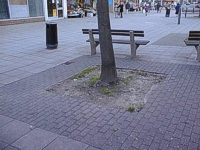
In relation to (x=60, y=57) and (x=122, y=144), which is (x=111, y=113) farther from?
(x=60, y=57)

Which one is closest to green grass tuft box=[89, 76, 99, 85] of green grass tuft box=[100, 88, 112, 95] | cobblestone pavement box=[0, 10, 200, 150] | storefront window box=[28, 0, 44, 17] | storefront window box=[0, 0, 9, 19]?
green grass tuft box=[100, 88, 112, 95]

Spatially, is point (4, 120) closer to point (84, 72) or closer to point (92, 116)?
point (92, 116)

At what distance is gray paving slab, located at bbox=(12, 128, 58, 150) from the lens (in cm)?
274

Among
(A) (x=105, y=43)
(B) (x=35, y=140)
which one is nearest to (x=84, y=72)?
(A) (x=105, y=43)

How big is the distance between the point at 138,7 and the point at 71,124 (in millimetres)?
38082

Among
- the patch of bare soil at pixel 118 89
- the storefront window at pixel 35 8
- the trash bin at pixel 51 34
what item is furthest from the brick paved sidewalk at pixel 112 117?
the storefront window at pixel 35 8

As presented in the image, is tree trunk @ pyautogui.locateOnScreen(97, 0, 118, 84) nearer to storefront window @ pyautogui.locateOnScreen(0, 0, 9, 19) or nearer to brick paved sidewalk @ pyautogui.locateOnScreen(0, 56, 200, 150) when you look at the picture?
brick paved sidewalk @ pyautogui.locateOnScreen(0, 56, 200, 150)

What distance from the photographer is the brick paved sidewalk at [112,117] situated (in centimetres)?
281

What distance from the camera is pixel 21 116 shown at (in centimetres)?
345

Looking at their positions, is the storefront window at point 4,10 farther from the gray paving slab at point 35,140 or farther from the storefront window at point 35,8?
the gray paving slab at point 35,140

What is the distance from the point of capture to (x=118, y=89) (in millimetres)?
4355

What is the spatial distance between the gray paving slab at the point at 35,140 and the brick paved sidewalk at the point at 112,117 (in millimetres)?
18

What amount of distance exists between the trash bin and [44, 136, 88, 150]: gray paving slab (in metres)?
5.57

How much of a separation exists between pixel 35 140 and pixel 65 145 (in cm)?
41
